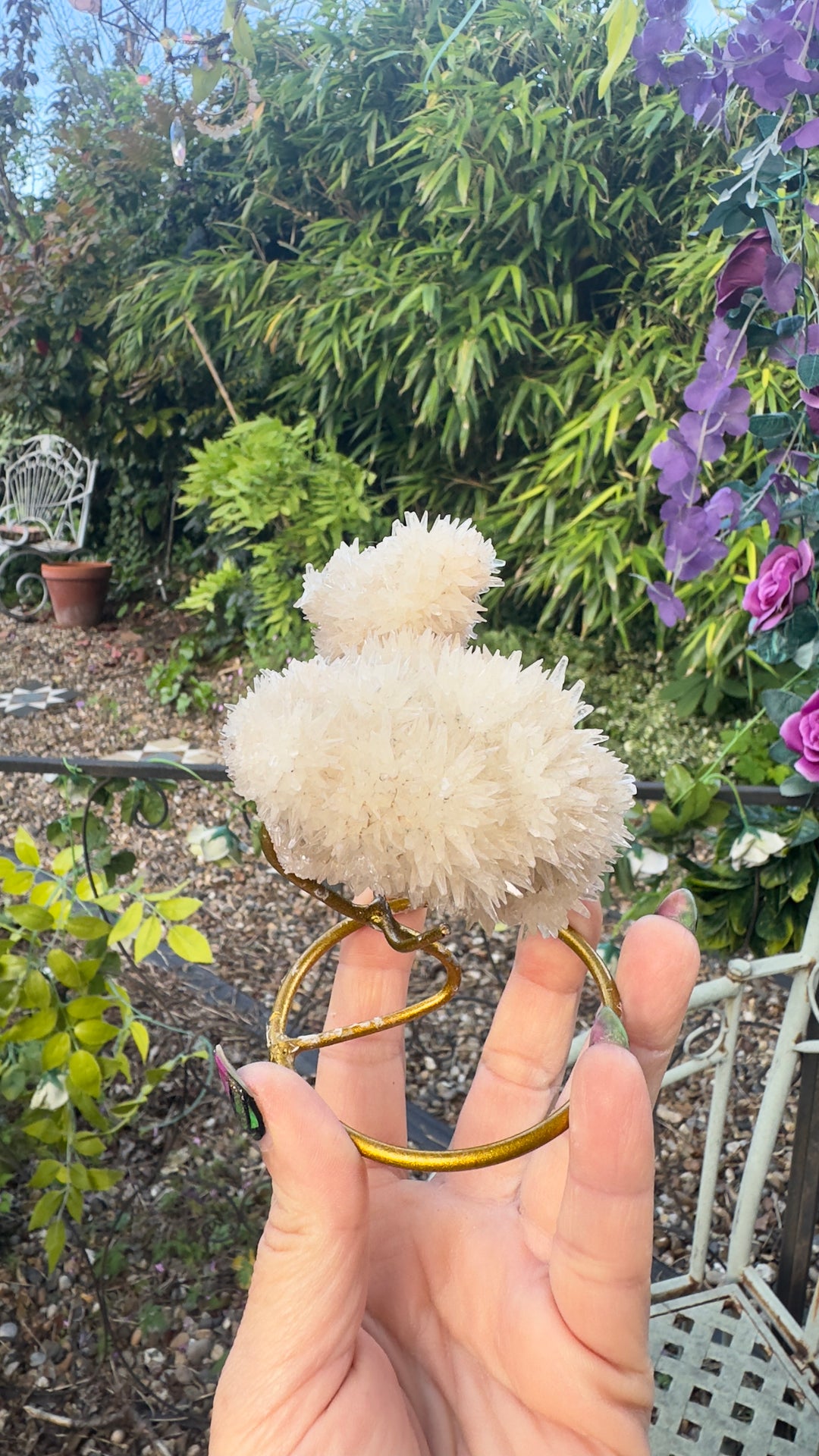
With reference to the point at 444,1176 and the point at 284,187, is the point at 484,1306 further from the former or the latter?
the point at 284,187

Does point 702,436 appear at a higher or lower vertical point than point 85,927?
higher

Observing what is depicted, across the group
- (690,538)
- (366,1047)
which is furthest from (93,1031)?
(690,538)

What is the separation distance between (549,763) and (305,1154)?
0.18 meters

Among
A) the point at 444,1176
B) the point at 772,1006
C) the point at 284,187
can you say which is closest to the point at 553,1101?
the point at 444,1176

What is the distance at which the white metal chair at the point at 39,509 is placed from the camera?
3908 millimetres

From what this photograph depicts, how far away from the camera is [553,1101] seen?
0.49 m

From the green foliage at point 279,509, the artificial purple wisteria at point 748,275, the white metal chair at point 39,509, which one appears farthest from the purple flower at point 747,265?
the white metal chair at point 39,509

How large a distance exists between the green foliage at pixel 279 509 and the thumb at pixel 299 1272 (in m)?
2.33

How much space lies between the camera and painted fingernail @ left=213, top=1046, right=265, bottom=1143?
34 cm

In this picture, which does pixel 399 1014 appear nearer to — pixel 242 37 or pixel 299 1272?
pixel 299 1272

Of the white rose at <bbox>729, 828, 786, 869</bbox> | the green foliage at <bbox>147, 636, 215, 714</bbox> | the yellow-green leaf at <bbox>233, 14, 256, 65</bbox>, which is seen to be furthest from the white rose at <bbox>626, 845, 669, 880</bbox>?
the green foliage at <bbox>147, 636, 215, 714</bbox>

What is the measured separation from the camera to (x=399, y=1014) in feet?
1.32

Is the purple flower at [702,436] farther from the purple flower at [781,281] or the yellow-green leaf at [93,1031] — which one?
the yellow-green leaf at [93,1031]

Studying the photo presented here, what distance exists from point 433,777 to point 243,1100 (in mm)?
158
